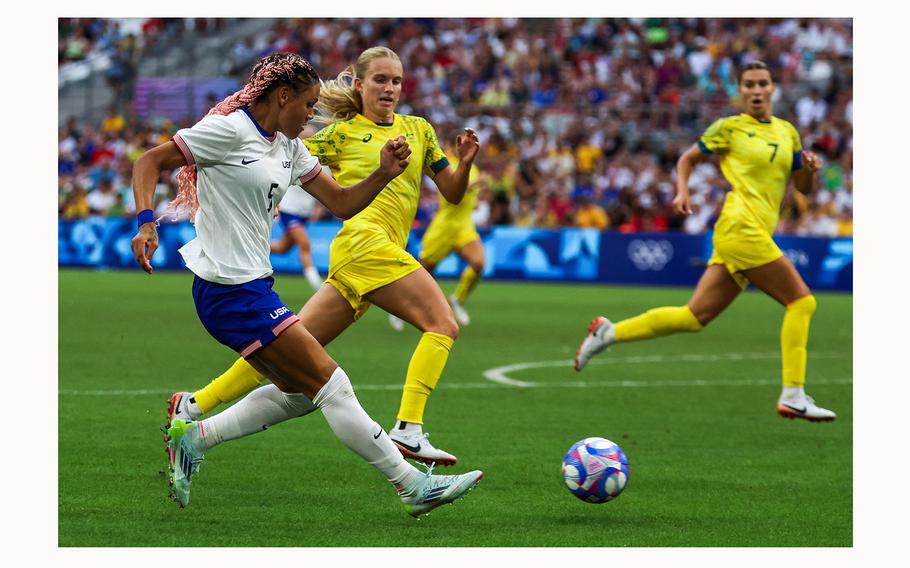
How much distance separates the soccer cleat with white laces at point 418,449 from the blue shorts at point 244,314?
165cm

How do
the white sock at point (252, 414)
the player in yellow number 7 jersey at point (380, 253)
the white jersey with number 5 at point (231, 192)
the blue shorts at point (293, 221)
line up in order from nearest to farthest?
the white jersey with number 5 at point (231, 192)
the white sock at point (252, 414)
the player in yellow number 7 jersey at point (380, 253)
the blue shorts at point (293, 221)

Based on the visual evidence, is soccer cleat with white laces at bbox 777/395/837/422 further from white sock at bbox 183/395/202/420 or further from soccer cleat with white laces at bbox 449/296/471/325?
soccer cleat with white laces at bbox 449/296/471/325

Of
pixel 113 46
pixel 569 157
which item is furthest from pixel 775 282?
pixel 113 46


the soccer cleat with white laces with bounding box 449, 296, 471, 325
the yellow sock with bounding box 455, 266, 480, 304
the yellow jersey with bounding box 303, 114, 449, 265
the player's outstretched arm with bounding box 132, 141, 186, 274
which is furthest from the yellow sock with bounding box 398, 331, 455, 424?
the soccer cleat with white laces with bounding box 449, 296, 471, 325

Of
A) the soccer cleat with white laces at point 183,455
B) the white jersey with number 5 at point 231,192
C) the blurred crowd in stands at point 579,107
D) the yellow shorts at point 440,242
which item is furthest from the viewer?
the blurred crowd in stands at point 579,107

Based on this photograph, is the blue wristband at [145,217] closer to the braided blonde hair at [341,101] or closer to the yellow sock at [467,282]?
the braided blonde hair at [341,101]

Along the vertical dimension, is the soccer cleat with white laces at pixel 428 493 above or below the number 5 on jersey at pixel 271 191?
below

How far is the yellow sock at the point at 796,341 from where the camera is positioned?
402 inches

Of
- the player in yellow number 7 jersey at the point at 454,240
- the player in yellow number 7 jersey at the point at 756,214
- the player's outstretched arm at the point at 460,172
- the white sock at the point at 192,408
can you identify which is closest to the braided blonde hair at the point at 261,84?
the player's outstretched arm at the point at 460,172

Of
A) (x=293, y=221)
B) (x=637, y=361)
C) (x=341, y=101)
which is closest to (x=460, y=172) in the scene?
(x=341, y=101)

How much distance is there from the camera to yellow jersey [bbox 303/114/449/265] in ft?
27.1

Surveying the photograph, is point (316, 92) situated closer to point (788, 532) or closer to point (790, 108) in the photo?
point (788, 532)

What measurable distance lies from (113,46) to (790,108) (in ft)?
57.4

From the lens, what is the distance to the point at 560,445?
29.5ft
